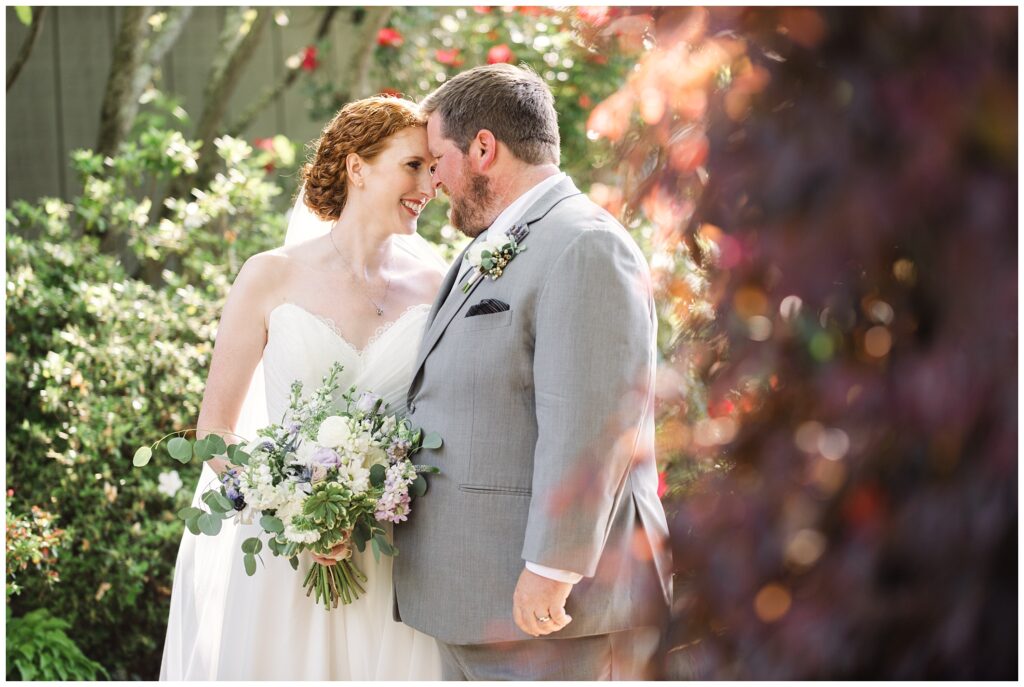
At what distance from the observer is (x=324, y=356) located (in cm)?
300

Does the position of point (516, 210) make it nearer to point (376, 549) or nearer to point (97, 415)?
point (376, 549)

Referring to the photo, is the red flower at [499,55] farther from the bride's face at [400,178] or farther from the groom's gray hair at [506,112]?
the groom's gray hair at [506,112]

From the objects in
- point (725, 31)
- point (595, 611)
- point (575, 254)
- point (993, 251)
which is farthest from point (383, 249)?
point (993, 251)

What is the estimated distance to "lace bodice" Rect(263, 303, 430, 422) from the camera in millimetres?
2967

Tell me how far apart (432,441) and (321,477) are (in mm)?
292

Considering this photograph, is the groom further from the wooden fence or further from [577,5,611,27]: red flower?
the wooden fence

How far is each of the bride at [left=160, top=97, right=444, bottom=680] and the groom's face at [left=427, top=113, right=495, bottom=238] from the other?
433 mm

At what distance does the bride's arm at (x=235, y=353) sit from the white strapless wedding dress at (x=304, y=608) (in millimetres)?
47

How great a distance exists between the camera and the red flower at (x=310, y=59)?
5888mm

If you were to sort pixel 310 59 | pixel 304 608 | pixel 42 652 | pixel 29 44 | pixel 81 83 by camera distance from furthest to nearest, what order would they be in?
pixel 81 83 → pixel 310 59 → pixel 29 44 → pixel 42 652 → pixel 304 608

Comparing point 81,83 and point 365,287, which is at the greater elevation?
point 81,83

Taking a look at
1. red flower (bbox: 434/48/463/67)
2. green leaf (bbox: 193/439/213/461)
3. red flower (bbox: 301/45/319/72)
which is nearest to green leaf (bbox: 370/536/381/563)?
green leaf (bbox: 193/439/213/461)

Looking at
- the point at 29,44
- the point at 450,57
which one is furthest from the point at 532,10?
the point at 29,44

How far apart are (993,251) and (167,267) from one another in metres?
5.40
